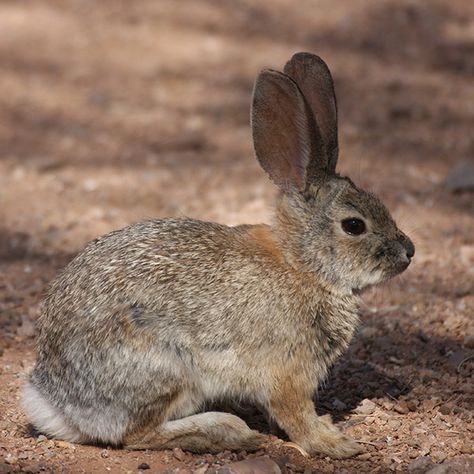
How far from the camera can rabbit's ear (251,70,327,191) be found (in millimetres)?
4961

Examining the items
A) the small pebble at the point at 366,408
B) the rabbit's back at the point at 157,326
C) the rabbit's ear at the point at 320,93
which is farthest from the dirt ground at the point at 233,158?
the rabbit's ear at the point at 320,93

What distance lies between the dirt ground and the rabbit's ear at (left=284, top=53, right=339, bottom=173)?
97cm

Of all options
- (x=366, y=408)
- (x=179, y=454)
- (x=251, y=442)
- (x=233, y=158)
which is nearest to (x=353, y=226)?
(x=366, y=408)

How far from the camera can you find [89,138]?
34.0ft

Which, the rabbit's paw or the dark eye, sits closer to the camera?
the rabbit's paw

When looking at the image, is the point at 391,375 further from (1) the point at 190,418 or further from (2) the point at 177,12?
(2) the point at 177,12

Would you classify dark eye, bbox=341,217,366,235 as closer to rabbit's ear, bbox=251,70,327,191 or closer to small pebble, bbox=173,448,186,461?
rabbit's ear, bbox=251,70,327,191

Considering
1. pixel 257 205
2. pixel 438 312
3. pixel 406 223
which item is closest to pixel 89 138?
pixel 257 205

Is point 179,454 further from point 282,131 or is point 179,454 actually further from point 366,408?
point 282,131

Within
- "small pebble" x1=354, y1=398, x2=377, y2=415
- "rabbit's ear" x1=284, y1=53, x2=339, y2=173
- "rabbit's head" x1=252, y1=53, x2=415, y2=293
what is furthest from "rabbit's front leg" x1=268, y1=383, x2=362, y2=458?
"rabbit's ear" x1=284, y1=53, x2=339, y2=173

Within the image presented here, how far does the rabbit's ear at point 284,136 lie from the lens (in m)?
4.96

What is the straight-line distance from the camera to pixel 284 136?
16.7ft

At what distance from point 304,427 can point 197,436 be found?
525 millimetres

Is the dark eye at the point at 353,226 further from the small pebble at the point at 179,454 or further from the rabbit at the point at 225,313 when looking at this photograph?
the small pebble at the point at 179,454
